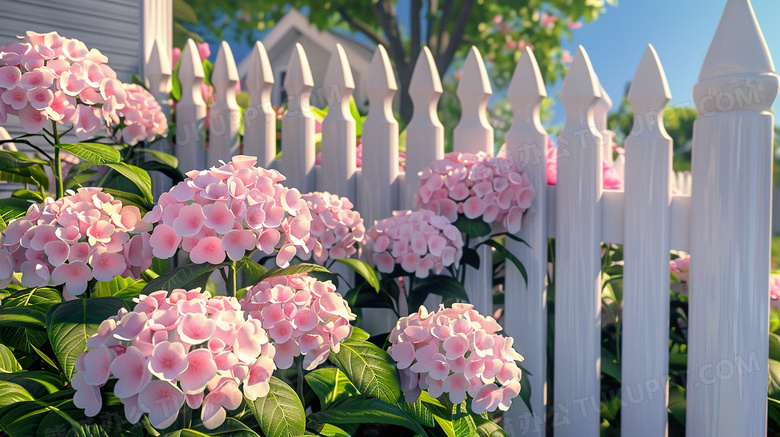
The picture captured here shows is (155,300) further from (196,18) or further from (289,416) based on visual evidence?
(196,18)

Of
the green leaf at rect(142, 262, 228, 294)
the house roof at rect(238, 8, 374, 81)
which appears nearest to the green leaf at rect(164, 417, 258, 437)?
the green leaf at rect(142, 262, 228, 294)

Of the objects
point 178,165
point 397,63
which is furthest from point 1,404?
point 397,63

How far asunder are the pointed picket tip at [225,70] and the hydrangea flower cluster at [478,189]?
2.57ft

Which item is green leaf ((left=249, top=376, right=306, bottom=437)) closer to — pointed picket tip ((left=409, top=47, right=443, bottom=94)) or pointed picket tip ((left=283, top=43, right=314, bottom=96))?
pointed picket tip ((left=409, top=47, right=443, bottom=94))

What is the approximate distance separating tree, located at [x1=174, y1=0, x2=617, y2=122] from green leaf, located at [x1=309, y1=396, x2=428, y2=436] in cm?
591

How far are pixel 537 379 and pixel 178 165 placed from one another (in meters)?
1.26

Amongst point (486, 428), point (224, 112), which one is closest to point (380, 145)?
point (224, 112)

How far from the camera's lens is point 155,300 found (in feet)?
2.05

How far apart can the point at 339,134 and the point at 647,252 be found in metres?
0.82

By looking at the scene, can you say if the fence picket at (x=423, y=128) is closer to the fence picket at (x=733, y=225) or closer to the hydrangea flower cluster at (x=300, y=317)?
the fence picket at (x=733, y=225)

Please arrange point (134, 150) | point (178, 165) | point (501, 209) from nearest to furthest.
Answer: point (501, 209) → point (134, 150) → point (178, 165)

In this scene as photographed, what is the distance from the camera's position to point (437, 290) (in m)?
1.21

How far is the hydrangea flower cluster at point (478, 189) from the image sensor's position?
1237 millimetres

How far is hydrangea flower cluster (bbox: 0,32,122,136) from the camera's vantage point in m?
1.07
